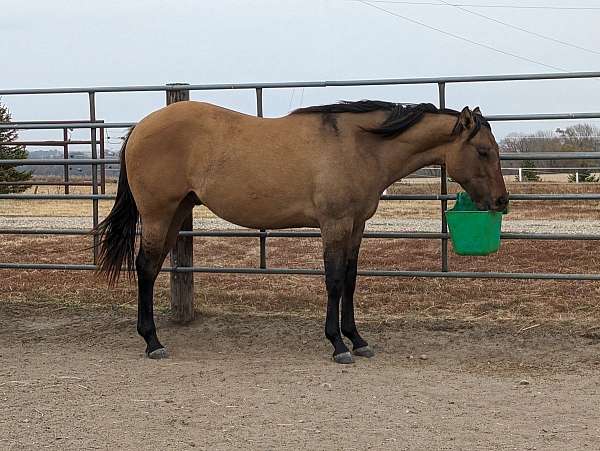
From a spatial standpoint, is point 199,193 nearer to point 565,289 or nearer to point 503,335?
point 503,335

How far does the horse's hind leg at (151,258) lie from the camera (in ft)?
17.4

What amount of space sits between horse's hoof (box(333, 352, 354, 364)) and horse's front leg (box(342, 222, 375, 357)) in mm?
184

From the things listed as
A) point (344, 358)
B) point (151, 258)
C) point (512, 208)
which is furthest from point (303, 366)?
point (512, 208)

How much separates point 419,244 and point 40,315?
5376mm

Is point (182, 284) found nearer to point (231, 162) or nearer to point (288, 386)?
point (231, 162)

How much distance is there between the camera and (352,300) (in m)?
5.20

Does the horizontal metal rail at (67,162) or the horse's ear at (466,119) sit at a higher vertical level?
the horse's ear at (466,119)

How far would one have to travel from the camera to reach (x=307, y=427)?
3.64 metres

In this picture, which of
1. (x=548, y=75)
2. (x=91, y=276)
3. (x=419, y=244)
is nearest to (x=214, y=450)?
(x=548, y=75)

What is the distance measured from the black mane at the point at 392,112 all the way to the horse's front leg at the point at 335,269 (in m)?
0.66

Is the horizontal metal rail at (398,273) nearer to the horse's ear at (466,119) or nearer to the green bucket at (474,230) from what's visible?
the green bucket at (474,230)

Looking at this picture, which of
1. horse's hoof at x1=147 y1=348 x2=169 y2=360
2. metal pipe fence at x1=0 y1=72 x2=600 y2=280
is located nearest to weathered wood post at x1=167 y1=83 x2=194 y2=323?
metal pipe fence at x1=0 y1=72 x2=600 y2=280

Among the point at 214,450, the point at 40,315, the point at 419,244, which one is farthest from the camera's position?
the point at 419,244

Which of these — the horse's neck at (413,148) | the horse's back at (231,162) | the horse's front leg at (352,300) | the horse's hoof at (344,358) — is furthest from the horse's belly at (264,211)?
the horse's hoof at (344,358)
